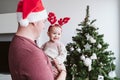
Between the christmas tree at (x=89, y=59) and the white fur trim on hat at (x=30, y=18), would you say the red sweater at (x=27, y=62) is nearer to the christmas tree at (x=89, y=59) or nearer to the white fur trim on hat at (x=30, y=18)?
the white fur trim on hat at (x=30, y=18)

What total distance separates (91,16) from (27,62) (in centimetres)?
256

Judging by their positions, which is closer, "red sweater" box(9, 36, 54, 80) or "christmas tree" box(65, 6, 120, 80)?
"red sweater" box(9, 36, 54, 80)

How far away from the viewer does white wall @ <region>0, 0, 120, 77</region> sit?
331 centimetres

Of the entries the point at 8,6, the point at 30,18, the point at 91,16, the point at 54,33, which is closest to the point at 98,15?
the point at 91,16

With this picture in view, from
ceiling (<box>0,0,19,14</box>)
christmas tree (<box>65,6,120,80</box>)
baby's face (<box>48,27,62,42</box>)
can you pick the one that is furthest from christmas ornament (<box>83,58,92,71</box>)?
ceiling (<box>0,0,19,14</box>)

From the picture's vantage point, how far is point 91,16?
3402 millimetres

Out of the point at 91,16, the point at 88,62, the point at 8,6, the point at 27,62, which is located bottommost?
the point at 88,62

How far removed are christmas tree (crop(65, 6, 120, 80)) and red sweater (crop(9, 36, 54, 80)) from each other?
1742 millimetres

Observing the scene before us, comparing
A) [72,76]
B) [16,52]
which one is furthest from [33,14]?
[72,76]

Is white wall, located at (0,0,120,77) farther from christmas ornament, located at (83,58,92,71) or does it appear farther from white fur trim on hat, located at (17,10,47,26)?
white fur trim on hat, located at (17,10,47,26)

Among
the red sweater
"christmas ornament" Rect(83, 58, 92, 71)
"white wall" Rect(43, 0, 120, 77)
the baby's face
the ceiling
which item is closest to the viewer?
the red sweater

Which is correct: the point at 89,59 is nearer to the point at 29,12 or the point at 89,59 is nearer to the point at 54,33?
the point at 54,33

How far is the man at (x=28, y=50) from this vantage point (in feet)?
3.14

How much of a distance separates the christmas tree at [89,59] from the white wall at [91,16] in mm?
550
